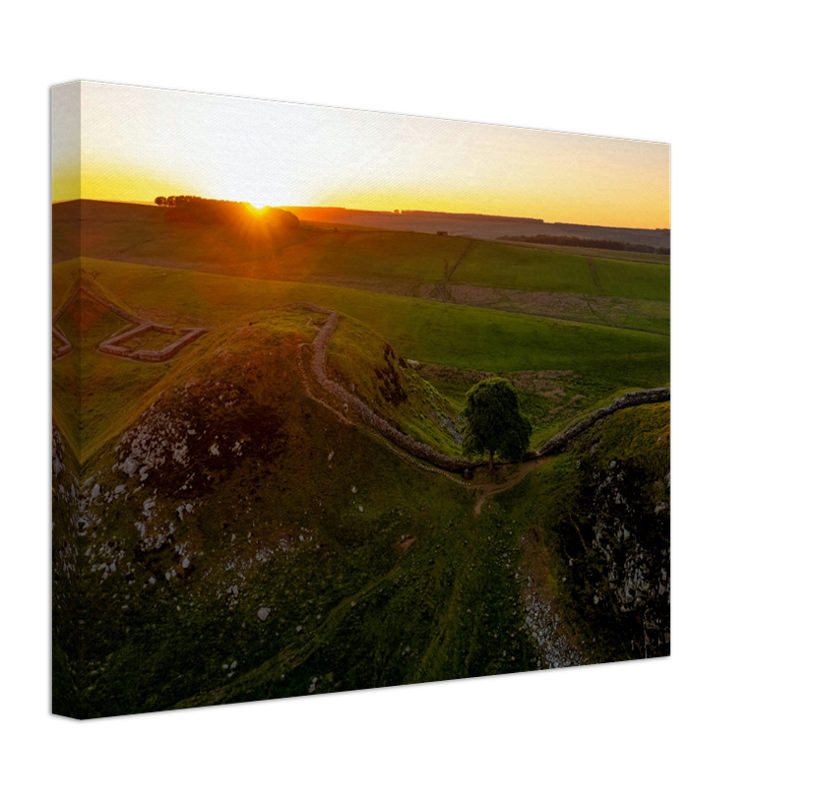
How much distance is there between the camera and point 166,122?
14.6 meters

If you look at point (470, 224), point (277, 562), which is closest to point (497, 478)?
point (277, 562)

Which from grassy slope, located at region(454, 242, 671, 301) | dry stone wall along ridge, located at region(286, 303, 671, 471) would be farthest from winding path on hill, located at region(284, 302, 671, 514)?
grassy slope, located at region(454, 242, 671, 301)

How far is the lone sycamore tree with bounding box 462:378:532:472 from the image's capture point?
1861 cm

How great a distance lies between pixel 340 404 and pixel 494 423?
176 inches

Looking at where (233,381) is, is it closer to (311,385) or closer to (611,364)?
(311,385)

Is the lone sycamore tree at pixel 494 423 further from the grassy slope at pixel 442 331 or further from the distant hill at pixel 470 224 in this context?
the distant hill at pixel 470 224

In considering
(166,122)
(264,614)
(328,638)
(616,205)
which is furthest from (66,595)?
(616,205)

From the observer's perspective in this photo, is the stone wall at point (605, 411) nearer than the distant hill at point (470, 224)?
No

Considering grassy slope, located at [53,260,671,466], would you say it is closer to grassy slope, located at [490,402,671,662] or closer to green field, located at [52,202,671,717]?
green field, located at [52,202,671,717]

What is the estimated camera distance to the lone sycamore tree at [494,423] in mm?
18609

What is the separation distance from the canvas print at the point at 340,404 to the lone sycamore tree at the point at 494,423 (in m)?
0.07

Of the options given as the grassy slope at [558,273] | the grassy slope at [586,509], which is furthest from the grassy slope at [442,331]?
the grassy slope at [558,273]

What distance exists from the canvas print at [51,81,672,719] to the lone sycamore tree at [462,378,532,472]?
0.22 feet

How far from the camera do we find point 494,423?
734 inches
